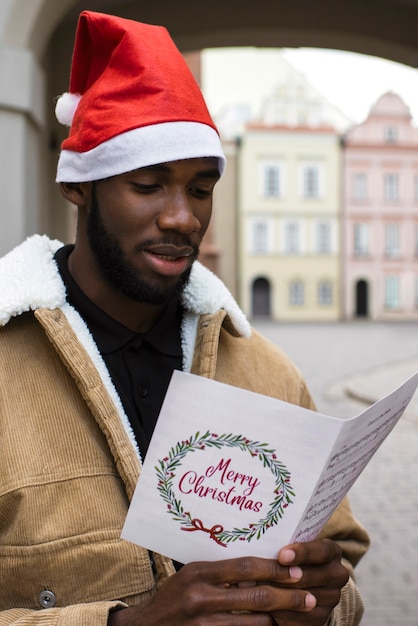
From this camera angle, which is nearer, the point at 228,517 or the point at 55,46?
the point at 228,517

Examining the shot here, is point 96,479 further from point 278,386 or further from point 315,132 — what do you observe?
point 315,132

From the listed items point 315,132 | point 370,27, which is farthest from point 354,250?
point 370,27

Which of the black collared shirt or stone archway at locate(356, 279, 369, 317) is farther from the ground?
the black collared shirt

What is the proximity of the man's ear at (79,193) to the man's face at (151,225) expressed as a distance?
76mm

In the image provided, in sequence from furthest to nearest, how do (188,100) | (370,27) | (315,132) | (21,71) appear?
(315,132)
(370,27)
(21,71)
(188,100)

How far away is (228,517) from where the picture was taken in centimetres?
116

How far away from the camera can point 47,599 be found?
51.9 inches

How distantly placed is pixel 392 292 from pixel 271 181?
26.8 ft

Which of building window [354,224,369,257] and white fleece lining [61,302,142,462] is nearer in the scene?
white fleece lining [61,302,142,462]

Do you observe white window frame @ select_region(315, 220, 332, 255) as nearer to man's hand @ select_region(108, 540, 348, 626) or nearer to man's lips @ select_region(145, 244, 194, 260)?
man's lips @ select_region(145, 244, 194, 260)

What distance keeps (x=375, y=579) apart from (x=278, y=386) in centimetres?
303

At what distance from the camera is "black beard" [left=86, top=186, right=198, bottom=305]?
1.45m

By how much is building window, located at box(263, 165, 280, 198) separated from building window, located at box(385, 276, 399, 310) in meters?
7.04

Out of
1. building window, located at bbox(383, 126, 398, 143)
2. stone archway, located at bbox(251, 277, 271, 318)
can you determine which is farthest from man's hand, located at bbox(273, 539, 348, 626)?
building window, located at bbox(383, 126, 398, 143)
